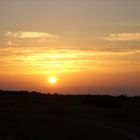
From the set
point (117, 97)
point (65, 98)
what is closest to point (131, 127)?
point (117, 97)

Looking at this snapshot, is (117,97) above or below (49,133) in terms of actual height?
above

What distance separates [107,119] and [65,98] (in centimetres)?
3096

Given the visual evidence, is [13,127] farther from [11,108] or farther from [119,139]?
[11,108]

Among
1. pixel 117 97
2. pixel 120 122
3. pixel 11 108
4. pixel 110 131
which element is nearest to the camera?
pixel 110 131

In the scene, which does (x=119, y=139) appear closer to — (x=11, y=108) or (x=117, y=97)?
(x=11, y=108)

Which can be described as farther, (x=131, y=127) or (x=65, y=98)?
(x=65, y=98)

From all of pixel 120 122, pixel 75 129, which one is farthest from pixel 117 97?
pixel 75 129

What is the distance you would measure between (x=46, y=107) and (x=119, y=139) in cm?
2897

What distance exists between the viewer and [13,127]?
44.6 meters

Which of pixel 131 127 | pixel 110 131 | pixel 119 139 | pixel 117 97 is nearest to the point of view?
pixel 119 139

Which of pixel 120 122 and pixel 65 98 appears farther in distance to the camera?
pixel 65 98

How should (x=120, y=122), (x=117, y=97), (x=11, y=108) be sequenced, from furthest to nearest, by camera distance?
(x=117, y=97)
(x=11, y=108)
(x=120, y=122)

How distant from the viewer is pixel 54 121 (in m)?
49.2

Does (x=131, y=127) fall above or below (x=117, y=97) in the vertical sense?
below
